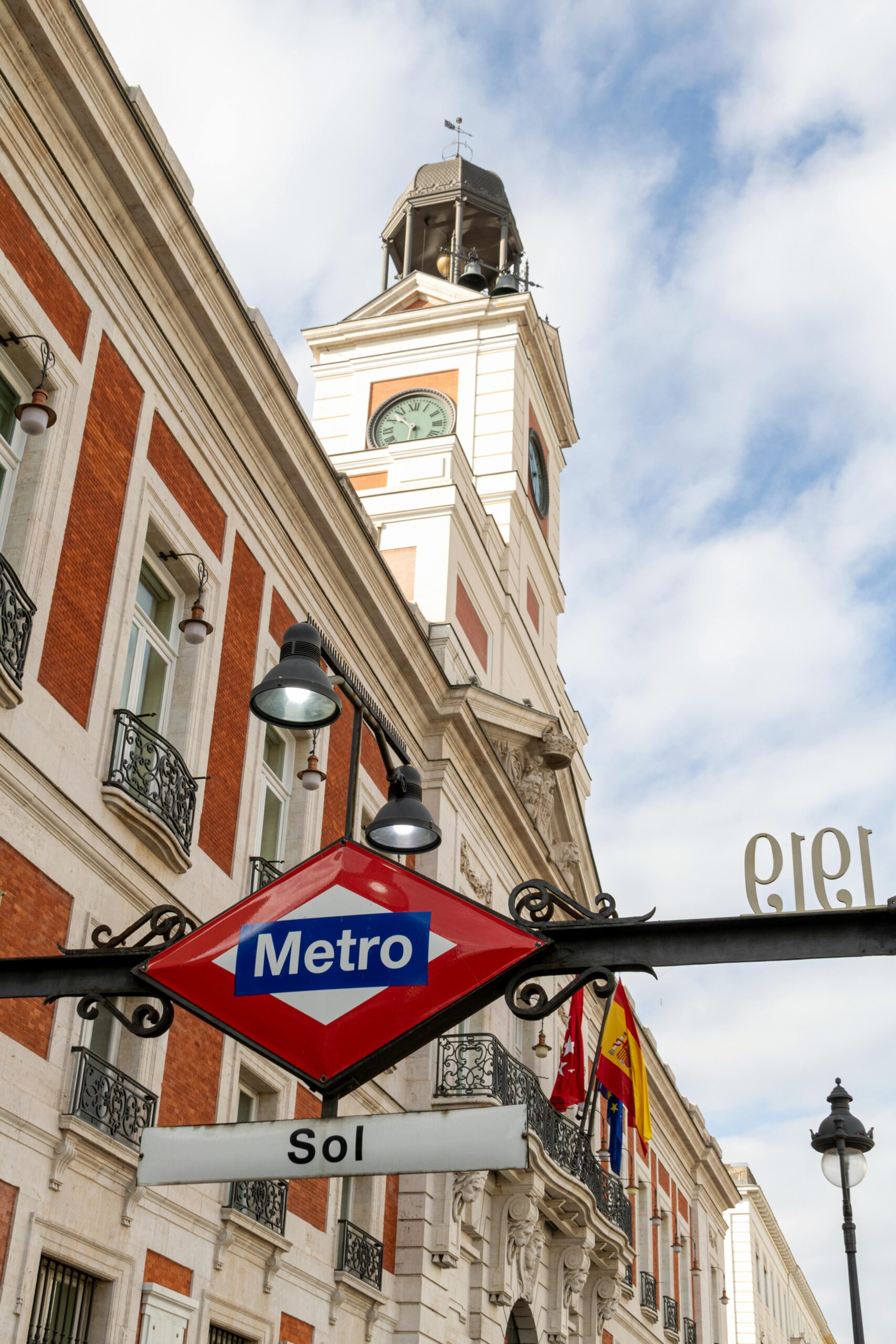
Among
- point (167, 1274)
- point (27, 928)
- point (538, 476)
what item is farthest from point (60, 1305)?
point (538, 476)

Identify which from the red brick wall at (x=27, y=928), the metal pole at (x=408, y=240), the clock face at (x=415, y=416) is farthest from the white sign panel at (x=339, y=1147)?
the metal pole at (x=408, y=240)

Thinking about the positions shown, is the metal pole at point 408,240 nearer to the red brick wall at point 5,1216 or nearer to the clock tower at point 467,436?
the clock tower at point 467,436

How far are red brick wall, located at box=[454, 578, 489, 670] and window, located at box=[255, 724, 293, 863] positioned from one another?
8859 millimetres

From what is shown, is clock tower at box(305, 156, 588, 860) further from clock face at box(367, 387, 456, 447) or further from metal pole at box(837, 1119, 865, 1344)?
metal pole at box(837, 1119, 865, 1344)

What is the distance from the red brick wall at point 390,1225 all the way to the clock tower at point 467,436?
316 inches

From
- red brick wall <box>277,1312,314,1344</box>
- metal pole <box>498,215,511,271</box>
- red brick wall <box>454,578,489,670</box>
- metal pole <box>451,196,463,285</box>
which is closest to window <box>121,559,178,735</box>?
red brick wall <box>277,1312,314,1344</box>

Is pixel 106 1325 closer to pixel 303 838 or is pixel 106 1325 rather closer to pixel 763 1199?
pixel 303 838

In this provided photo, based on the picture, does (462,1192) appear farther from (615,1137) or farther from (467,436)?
(467,436)

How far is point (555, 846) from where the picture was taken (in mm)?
29688

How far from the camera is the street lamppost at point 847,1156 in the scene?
16250 mm

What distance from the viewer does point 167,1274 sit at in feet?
43.5

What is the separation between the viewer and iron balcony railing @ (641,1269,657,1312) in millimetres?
35312

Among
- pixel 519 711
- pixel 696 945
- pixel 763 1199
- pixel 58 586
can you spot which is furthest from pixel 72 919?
pixel 763 1199

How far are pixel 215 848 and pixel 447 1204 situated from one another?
7.90 meters
